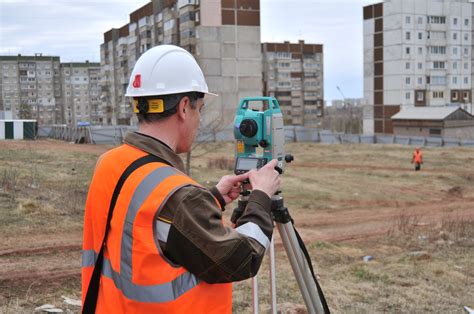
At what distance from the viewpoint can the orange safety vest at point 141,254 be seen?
1836mm

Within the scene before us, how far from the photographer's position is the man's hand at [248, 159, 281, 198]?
2.13 m

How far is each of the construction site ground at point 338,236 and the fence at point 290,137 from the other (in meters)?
16.3

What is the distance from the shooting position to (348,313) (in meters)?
5.04

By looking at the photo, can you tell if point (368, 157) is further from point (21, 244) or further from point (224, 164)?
point (21, 244)

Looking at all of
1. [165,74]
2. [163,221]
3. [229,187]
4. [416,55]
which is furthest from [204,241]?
[416,55]

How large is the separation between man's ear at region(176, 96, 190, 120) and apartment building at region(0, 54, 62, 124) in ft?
277

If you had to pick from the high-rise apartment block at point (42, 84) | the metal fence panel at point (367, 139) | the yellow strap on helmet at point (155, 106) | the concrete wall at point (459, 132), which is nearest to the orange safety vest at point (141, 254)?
the yellow strap on helmet at point (155, 106)

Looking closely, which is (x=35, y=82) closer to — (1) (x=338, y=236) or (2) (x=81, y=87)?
(2) (x=81, y=87)

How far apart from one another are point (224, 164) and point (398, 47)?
130 feet

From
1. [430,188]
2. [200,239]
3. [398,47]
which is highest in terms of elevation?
[398,47]

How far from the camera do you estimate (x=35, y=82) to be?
82.9 metres

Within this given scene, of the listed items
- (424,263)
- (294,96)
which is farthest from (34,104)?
(424,263)

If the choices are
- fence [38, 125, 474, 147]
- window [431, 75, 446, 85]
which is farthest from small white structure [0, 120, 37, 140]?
window [431, 75, 446, 85]

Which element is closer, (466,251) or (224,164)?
(466,251)
